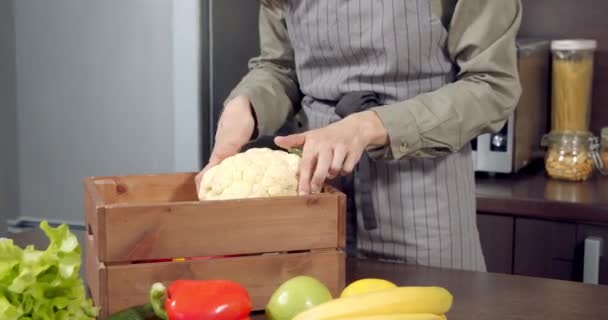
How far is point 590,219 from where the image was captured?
1863 mm

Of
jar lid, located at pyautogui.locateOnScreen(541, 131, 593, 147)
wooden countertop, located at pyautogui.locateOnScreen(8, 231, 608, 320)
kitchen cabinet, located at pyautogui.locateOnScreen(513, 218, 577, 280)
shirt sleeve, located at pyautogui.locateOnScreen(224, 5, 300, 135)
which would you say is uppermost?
shirt sleeve, located at pyautogui.locateOnScreen(224, 5, 300, 135)

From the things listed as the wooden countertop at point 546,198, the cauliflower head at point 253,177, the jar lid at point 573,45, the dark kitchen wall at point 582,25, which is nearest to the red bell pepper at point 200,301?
the cauliflower head at point 253,177

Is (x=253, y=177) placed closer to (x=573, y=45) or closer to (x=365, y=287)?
(x=365, y=287)

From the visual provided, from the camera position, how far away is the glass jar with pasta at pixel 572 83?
215 cm

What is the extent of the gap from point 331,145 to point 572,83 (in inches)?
48.1

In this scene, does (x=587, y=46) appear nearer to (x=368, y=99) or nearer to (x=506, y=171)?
(x=506, y=171)

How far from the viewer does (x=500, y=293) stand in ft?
3.74

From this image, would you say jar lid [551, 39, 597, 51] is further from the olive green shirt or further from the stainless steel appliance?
the olive green shirt

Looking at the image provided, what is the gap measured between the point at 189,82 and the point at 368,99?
0.69 meters

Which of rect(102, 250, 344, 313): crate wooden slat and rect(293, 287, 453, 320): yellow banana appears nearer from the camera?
rect(293, 287, 453, 320): yellow banana

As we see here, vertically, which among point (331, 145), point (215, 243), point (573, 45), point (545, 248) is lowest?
point (545, 248)

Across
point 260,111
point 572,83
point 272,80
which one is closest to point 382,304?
point 260,111

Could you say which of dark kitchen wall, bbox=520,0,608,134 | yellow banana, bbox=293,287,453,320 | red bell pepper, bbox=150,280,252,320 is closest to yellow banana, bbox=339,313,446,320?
yellow banana, bbox=293,287,453,320

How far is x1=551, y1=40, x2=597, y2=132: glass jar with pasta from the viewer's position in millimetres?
2146
